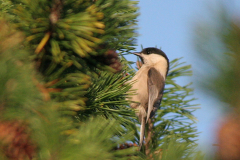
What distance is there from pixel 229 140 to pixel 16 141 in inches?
19.1

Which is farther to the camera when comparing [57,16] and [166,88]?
[166,88]

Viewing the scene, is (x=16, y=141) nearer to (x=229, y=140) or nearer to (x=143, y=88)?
(x=229, y=140)

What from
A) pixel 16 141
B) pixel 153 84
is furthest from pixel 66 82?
pixel 153 84

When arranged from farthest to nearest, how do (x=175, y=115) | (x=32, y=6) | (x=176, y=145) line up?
1. (x=175, y=115)
2. (x=32, y=6)
3. (x=176, y=145)

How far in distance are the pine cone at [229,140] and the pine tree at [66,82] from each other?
93 millimetres

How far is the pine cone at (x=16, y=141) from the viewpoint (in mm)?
709

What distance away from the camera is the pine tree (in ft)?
2.32

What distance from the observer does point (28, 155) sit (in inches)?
28.6

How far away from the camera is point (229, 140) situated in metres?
0.70

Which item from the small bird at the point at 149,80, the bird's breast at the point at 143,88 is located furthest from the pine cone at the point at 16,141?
the bird's breast at the point at 143,88

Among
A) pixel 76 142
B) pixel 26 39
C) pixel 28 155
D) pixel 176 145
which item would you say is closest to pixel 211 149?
pixel 176 145

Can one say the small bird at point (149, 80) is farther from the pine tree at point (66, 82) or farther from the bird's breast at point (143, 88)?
the pine tree at point (66, 82)

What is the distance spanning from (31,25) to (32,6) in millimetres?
71

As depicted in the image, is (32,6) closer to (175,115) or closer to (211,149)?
(211,149)
